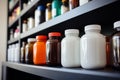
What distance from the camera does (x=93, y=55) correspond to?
627 millimetres

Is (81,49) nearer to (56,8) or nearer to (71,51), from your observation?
(71,51)

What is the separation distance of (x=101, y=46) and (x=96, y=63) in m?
0.06

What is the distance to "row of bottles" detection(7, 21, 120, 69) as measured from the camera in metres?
0.62

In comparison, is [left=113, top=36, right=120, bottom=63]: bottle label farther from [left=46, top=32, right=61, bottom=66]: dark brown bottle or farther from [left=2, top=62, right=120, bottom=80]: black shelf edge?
[left=46, top=32, right=61, bottom=66]: dark brown bottle

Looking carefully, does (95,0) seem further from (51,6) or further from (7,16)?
(7,16)

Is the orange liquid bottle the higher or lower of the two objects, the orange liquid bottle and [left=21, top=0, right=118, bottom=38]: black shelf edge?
the lower

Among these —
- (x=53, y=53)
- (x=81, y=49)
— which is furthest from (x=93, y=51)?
(x=53, y=53)

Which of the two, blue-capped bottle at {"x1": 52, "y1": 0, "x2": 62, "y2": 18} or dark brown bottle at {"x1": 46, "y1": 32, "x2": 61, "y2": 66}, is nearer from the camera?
dark brown bottle at {"x1": 46, "y1": 32, "x2": 61, "y2": 66}

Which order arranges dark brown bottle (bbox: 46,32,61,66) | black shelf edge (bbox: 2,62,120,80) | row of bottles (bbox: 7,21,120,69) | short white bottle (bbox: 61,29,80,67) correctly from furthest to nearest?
dark brown bottle (bbox: 46,32,61,66) < short white bottle (bbox: 61,29,80,67) < row of bottles (bbox: 7,21,120,69) < black shelf edge (bbox: 2,62,120,80)

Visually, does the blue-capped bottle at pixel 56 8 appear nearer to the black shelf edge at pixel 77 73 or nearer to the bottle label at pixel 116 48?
the black shelf edge at pixel 77 73

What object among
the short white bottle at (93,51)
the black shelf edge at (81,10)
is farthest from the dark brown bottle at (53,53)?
the short white bottle at (93,51)

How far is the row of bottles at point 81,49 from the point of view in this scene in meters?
0.62

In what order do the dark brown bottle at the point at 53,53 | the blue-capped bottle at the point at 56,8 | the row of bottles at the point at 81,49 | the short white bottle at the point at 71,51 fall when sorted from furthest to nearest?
the blue-capped bottle at the point at 56,8, the dark brown bottle at the point at 53,53, the short white bottle at the point at 71,51, the row of bottles at the point at 81,49

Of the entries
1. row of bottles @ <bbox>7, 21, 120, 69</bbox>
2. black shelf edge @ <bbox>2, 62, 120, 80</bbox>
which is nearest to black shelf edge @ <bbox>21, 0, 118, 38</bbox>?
row of bottles @ <bbox>7, 21, 120, 69</bbox>
